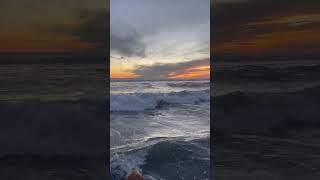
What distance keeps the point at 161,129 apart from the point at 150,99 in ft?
1.05

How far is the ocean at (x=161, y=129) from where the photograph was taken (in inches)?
123

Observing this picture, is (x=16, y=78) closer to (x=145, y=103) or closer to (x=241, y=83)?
(x=145, y=103)

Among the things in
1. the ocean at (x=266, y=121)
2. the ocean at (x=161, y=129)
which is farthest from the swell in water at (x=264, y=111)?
the ocean at (x=161, y=129)

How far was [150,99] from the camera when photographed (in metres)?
3.25

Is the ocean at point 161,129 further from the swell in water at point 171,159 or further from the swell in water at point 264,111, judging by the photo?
the swell in water at point 264,111

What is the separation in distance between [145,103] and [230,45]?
1.12 meters

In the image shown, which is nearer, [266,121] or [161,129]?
[266,121]

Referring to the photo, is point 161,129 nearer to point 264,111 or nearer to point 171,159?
point 171,159

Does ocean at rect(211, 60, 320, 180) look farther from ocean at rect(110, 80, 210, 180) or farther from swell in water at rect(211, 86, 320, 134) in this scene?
ocean at rect(110, 80, 210, 180)

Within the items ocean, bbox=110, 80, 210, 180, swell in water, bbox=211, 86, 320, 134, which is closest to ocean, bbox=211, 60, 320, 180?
swell in water, bbox=211, 86, 320, 134

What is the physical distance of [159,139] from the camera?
3141mm

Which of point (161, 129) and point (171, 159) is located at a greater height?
point (161, 129)

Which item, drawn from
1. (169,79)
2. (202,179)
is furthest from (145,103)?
(202,179)

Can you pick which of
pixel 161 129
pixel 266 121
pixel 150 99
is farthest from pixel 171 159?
pixel 266 121
